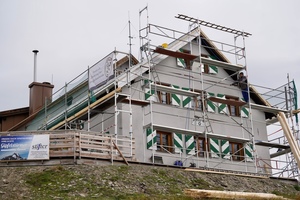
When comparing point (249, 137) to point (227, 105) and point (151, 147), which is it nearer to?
point (227, 105)

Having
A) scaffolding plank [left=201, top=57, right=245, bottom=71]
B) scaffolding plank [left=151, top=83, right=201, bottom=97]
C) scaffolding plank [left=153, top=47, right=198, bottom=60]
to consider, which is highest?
scaffolding plank [left=201, top=57, right=245, bottom=71]

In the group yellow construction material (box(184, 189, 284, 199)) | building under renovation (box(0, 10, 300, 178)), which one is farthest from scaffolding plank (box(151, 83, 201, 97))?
yellow construction material (box(184, 189, 284, 199))

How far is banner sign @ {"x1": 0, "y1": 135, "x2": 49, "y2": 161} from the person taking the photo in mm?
29438

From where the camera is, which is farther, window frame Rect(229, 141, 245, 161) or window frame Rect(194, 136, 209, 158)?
window frame Rect(229, 141, 245, 161)

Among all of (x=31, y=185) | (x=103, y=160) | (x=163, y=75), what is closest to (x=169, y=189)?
(x=103, y=160)

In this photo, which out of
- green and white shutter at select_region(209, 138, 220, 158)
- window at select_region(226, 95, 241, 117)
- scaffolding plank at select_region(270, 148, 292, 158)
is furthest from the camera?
scaffolding plank at select_region(270, 148, 292, 158)

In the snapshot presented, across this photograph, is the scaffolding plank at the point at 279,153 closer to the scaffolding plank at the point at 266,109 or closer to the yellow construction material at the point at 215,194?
the scaffolding plank at the point at 266,109

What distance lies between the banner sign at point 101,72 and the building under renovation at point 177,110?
51 mm

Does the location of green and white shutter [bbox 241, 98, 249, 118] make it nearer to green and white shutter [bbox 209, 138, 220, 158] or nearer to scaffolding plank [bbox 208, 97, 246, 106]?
scaffolding plank [bbox 208, 97, 246, 106]

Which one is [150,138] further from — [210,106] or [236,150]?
[236,150]

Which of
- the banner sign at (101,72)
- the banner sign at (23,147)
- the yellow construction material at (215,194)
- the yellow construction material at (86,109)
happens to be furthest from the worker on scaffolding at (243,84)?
the banner sign at (23,147)

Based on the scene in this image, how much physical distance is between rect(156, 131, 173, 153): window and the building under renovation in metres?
0.05

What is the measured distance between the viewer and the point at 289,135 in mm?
38062

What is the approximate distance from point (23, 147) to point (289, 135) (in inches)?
623
